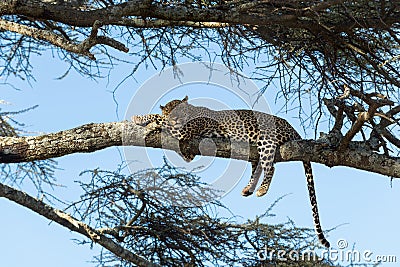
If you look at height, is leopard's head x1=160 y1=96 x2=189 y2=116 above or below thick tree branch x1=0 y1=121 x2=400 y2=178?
above

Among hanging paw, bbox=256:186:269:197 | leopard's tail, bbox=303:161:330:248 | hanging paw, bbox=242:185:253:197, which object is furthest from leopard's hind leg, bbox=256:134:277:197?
leopard's tail, bbox=303:161:330:248

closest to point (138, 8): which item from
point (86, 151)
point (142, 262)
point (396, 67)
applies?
point (86, 151)

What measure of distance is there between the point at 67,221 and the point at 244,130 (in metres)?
1.84

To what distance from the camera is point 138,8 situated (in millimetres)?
5016

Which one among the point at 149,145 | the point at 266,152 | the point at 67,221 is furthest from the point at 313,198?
the point at 67,221

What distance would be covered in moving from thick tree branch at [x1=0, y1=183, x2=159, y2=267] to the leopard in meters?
0.96

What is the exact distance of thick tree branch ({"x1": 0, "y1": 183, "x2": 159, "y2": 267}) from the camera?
507 cm

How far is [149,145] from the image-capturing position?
5.40m

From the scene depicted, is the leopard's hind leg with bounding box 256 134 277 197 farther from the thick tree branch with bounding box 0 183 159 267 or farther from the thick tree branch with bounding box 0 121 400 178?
the thick tree branch with bounding box 0 183 159 267

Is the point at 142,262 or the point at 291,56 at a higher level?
the point at 291,56

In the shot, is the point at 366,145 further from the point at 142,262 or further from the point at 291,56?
the point at 142,262

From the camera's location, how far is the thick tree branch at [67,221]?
5070mm

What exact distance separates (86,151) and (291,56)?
6.53 ft

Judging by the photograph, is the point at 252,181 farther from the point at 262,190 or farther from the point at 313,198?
the point at 313,198
